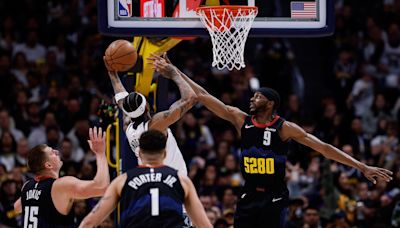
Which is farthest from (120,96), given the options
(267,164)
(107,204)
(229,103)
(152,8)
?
(229,103)

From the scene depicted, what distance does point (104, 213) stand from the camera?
7.84m

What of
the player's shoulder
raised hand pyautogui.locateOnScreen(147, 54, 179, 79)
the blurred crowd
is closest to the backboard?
raised hand pyautogui.locateOnScreen(147, 54, 179, 79)

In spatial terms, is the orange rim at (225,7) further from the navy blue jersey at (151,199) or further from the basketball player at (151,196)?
the navy blue jersey at (151,199)

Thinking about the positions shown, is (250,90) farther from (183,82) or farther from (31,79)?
(183,82)

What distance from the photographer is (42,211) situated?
8.68 metres

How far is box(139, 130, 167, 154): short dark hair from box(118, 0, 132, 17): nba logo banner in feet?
8.54

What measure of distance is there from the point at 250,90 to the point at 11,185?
5246mm

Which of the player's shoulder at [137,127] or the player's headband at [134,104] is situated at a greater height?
the player's headband at [134,104]

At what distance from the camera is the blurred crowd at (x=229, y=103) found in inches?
571

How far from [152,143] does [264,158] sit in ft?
8.20

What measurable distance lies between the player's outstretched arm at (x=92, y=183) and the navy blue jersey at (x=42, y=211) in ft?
0.40

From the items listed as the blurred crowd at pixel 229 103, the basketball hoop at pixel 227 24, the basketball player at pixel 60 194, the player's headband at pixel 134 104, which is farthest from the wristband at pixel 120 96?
the blurred crowd at pixel 229 103

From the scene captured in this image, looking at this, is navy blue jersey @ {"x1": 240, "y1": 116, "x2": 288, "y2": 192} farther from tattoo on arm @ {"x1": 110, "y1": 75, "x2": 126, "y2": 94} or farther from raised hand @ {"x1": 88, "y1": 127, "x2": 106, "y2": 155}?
raised hand @ {"x1": 88, "y1": 127, "x2": 106, "y2": 155}

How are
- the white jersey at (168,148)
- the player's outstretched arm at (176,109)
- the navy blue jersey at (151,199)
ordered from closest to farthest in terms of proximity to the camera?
1. the navy blue jersey at (151,199)
2. the player's outstretched arm at (176,109)
3. the white jersey at (168,148)
